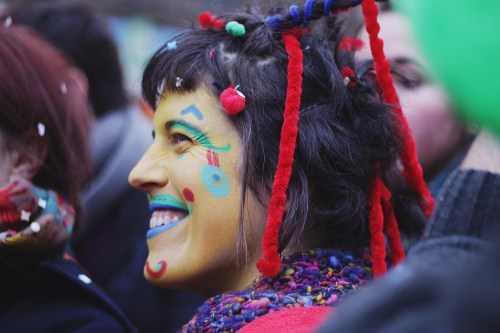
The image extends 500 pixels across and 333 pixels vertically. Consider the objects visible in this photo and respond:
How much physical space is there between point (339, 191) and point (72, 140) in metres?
0.94

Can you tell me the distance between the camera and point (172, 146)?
165cm

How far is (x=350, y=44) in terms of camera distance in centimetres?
173

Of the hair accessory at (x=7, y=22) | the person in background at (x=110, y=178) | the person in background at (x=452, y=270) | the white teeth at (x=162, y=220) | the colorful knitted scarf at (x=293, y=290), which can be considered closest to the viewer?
the person in background at (x=452, y=270)

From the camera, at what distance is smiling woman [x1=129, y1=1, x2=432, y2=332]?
4.94 ft

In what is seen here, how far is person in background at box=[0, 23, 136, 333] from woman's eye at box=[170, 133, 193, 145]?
47 centimetres

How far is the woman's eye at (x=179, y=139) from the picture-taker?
161cm

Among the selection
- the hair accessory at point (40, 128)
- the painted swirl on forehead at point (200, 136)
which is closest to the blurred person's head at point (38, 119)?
the hair accessory at point (40, 128)

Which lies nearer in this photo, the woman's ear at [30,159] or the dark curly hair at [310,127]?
the dark curly hair at [310,127]

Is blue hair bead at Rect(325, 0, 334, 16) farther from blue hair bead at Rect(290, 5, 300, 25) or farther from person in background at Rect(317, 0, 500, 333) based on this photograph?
person in background at Rect(317, 0, 500, 333)

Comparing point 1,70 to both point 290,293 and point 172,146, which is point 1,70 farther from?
point 290,293

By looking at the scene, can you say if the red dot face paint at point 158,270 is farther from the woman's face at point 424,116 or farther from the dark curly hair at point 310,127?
the woman's face at point 424,116

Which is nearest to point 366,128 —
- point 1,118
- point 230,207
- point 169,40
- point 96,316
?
point 230,207

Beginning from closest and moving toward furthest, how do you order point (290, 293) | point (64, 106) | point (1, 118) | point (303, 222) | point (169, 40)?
1. point (290, 293)
2. point (303, 222)
3. point (169, 40)
4. point (1, 118)
5. point (64, 106)

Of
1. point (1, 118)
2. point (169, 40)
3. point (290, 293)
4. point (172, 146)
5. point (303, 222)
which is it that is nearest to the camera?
point (290, 293)
